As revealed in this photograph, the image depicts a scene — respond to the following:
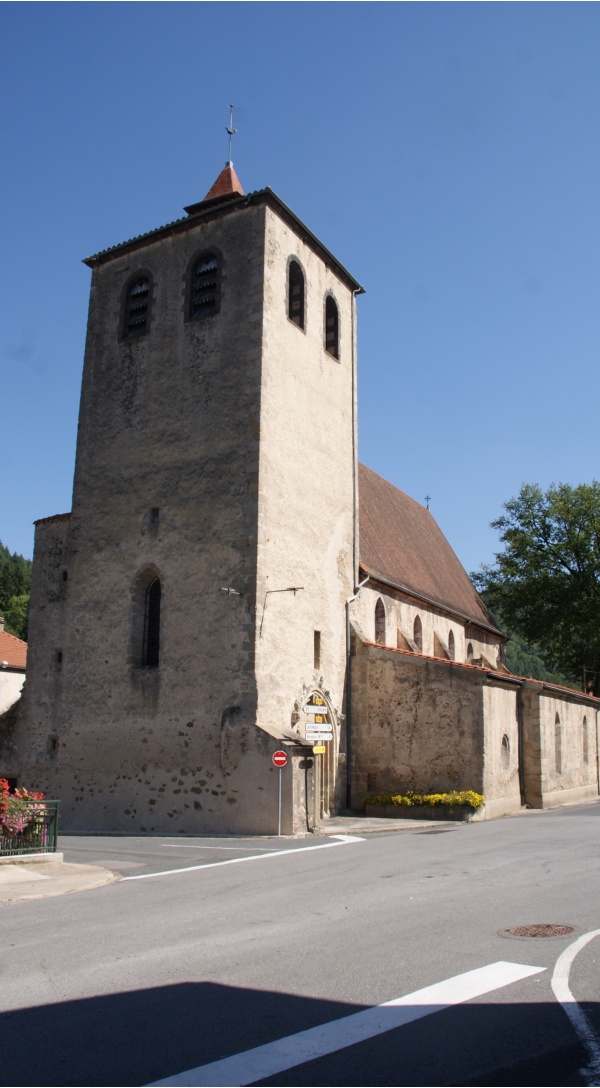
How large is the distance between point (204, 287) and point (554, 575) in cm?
2751

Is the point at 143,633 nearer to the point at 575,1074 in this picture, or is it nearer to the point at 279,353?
the point at 279,353

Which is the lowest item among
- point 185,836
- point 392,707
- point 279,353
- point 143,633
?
point 185,836

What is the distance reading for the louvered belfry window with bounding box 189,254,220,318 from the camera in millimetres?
21672

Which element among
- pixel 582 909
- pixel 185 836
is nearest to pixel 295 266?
pixel 185 836

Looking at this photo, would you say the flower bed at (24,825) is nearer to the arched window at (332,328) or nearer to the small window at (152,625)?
the small window at (152,625)

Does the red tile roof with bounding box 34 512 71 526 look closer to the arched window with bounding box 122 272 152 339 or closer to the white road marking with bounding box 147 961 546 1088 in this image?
the arched window with bounding box 122 272 152 339

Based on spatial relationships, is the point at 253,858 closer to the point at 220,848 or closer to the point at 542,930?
the point at 220,848

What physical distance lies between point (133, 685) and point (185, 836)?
12.5ft

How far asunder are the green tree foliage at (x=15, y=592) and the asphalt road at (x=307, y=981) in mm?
54855

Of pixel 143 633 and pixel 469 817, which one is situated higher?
pixel 143 633

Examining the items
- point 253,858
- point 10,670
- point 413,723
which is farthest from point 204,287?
point 10,670

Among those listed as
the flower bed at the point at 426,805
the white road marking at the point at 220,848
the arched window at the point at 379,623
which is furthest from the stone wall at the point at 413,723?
the white road marking at the point at 220,848

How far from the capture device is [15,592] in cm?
6800

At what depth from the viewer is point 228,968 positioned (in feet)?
20.9
